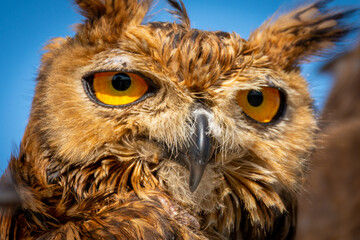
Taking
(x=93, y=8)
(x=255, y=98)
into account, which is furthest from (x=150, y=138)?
(x=93, y=8)

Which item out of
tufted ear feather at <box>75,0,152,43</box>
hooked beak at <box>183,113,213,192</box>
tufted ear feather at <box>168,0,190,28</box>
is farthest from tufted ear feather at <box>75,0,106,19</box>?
hooked beak at <box>183,113,213,192</box>

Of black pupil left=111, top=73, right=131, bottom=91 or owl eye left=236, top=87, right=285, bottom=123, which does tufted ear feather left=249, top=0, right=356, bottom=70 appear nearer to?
owl eye left=236, top=87, right=285, bottom=123

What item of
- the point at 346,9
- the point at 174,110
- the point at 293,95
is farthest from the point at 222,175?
the point at 346,9

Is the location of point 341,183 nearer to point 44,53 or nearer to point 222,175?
point 222,175

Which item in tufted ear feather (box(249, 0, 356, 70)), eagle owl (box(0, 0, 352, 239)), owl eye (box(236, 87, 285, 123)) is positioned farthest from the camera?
tufted ear feather (box(249, 0, 356, 70))

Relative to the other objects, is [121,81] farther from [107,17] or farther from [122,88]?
[107,17]

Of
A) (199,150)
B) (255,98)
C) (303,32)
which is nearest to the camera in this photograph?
(199,150)

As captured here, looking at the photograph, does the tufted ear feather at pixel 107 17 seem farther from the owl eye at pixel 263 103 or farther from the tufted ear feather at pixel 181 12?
the owl eye at pixel 263 103

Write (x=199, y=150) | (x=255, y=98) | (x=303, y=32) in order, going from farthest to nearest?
1. (x=303, y=32)
2. (x=255, y=98)
3. (x=199, y=150)
